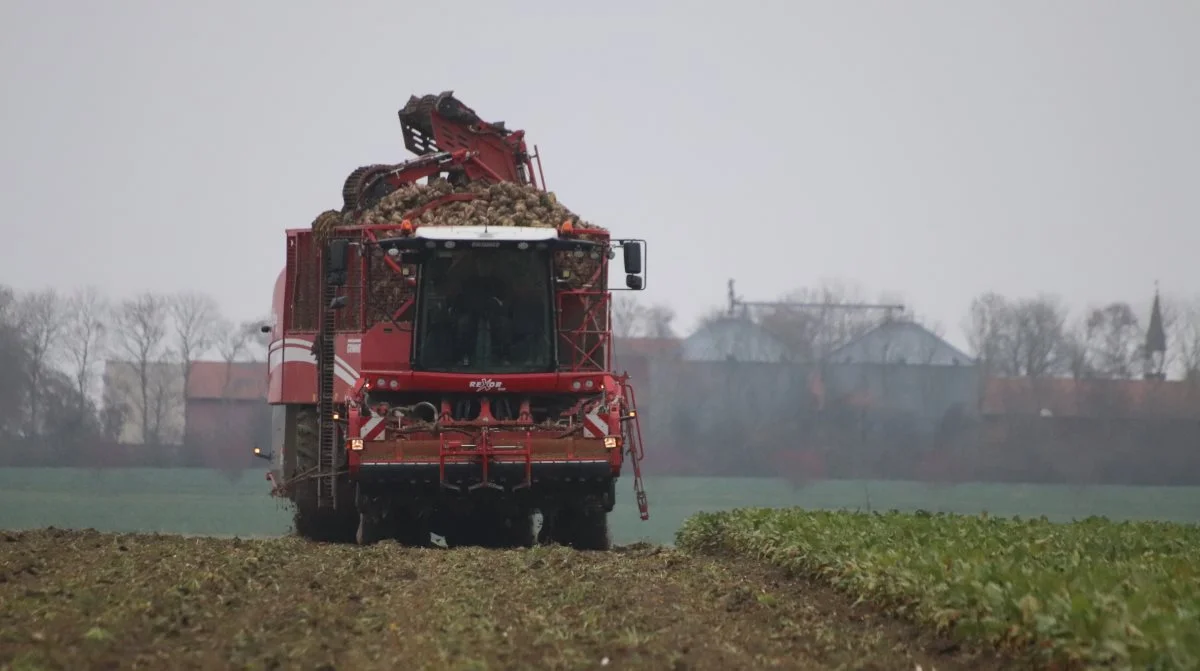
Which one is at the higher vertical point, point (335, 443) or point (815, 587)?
point (335, 443)

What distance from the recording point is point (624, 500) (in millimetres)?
42344

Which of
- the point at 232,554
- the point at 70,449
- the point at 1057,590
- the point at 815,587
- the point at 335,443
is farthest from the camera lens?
the point at 70,449

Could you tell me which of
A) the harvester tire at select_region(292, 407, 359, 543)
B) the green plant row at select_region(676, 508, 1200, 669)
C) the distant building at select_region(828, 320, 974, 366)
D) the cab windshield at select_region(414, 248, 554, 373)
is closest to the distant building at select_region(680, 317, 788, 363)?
the distant building at select_region(828, 320, 974, 366)

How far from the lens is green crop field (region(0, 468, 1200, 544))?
110 feet

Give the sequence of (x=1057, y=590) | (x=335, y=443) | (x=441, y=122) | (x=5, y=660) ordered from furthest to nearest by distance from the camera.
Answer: (x=441, y=122) < (x=335, y=443) < (x=1057, y=590) < (x=5, y=660)

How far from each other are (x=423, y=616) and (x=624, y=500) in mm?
32723

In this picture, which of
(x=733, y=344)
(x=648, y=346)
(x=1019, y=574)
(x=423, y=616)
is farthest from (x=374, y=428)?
(x=733, y=344)

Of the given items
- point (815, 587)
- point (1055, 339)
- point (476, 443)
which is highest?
point (1055, 339)

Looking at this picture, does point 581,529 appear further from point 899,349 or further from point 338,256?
point 899,349

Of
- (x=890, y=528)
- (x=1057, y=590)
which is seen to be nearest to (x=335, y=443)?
(x=890, y=528)

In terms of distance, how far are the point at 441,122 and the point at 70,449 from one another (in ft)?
89.6

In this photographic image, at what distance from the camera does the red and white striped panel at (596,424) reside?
1592 centimetres

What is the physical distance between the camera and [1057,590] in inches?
336

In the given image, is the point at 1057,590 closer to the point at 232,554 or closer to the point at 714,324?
the point at 232,554
